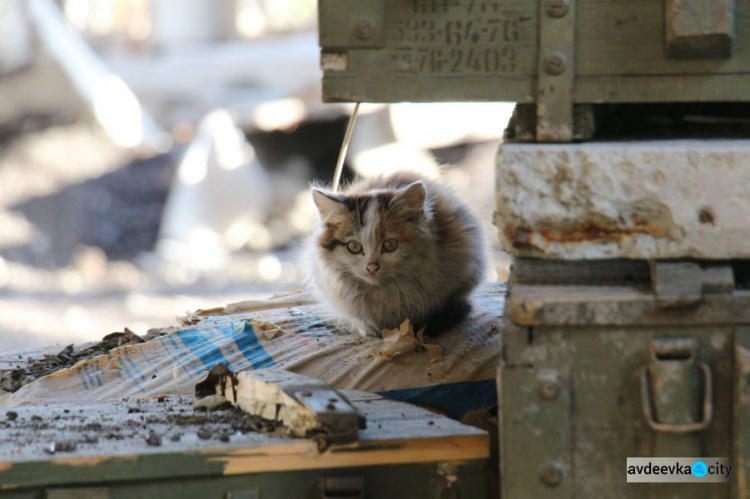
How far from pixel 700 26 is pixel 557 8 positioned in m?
0.31

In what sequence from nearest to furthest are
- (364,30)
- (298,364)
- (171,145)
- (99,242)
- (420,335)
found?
(364,30), (298,364), (420,335), (99,242), (171,145)

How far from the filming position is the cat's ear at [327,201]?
3.71m

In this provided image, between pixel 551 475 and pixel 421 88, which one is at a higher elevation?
pixel 421 88

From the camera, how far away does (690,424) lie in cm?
212

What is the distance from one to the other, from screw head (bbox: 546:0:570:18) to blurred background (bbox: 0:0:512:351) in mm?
5948

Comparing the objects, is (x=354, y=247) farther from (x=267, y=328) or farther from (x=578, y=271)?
(x=578, y=271)

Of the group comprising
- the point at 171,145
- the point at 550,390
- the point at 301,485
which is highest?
the point at 171,145

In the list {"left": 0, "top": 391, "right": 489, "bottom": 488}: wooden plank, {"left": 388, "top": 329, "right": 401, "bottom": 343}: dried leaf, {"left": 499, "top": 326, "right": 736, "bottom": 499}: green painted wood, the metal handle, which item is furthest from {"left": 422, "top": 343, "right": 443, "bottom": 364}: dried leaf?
the metal handle

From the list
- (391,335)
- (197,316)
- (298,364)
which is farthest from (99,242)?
(298,364)

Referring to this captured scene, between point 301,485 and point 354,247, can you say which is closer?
point 301,485

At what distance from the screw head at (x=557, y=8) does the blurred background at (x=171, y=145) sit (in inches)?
234

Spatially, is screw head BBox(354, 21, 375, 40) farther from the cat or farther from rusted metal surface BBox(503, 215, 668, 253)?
the cat

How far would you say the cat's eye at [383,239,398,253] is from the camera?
12.2 feet

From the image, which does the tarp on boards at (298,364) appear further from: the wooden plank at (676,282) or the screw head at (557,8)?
the screw head at (557,8)
